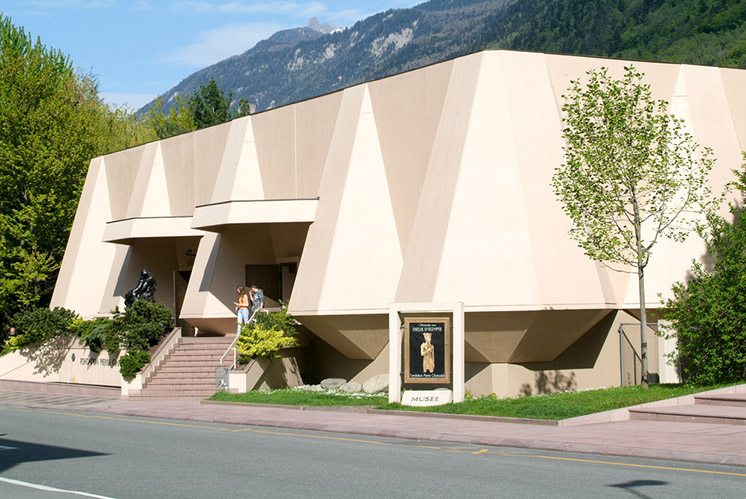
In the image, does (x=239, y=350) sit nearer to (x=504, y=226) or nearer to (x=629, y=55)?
(x=504, y=226)

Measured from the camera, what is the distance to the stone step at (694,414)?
19.5 m

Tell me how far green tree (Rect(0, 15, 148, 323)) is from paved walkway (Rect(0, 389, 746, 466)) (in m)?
22.8

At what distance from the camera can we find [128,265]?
145ft

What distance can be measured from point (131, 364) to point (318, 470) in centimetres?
2089

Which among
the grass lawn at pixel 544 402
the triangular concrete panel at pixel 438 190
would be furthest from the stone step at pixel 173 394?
the triangular concrete panel at pixel 438 190

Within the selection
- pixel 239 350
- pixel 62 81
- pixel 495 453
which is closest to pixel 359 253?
pixel 239 350

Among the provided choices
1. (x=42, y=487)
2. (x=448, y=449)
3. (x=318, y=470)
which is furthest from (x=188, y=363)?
(x=42, y=487)

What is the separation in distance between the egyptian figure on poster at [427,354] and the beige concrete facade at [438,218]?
7.28ft

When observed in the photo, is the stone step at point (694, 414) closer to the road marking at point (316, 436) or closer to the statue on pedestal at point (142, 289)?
the road marking at point (316, 436)

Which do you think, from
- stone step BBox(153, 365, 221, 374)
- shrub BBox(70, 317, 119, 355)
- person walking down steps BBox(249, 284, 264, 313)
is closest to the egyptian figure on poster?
person walking down steps BBox(249, 284, 264, 313)

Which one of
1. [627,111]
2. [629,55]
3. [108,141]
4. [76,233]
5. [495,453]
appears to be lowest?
[495,453]

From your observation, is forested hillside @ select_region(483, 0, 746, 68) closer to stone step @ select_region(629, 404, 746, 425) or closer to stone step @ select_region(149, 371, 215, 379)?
stone step @ select_region(149, 371, 215, 379)

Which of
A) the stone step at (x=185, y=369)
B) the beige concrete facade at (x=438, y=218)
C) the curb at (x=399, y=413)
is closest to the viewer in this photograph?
the curb at (x=399, y=413)

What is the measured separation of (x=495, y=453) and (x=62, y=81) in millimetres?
45090
